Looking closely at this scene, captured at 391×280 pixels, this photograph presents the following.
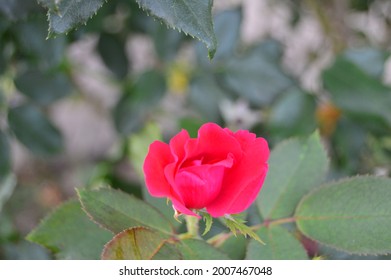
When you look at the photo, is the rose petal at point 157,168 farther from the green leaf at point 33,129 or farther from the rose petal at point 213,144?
the green leaf at point 33,129

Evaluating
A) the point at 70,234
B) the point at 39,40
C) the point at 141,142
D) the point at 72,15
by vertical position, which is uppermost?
the point at 72,15

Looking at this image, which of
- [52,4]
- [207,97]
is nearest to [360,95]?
[207,97]

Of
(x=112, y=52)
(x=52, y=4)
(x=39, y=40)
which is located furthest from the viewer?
(x=112, y=52)

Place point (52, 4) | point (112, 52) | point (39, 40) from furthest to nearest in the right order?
point (112, 52), point (39, 40), point (52, 4)

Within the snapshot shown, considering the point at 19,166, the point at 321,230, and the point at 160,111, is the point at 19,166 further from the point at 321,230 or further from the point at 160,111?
the point at 321,230

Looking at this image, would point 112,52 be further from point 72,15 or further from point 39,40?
point 72,15

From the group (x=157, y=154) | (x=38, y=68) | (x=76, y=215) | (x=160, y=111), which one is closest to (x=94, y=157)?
(x=160, y=111)

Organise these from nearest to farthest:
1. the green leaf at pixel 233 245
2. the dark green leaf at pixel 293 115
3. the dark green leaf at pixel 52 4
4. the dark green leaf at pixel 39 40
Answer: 1. the dark green leaf at pixel 52 4
2. the green leaf at pixel 233 245
3. the dark green leaf at pixel 39 40
4. the dark green leaf at pixel 293 115

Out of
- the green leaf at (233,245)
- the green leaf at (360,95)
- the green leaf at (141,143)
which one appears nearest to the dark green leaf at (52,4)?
the green leaf at (233,245)
